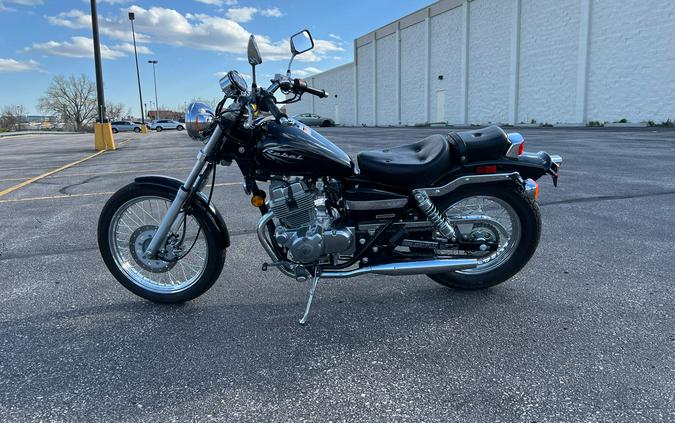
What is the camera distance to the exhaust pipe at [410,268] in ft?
9.78

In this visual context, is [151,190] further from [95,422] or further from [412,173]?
[412,173]

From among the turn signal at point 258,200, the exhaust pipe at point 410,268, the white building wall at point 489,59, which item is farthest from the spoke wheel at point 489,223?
the white building wall at point 489,59

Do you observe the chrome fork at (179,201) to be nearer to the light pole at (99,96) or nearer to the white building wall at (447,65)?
the light pole at (99,96)

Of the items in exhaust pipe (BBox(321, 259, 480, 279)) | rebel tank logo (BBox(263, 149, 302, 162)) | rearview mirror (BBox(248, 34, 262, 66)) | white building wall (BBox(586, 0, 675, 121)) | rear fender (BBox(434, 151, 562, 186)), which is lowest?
exhaust pipe (BBox(321, 259, 480, 279))

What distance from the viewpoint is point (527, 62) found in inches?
1093

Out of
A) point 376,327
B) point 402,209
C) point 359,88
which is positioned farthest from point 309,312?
point 359,88

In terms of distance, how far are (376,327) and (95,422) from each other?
1.57 meters

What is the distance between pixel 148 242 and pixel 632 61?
25.4m

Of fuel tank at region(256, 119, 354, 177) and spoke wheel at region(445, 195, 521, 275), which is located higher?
fuel tank at region(256, 119, 354, 177)

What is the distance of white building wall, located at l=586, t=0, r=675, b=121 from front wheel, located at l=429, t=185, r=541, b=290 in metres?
22.9

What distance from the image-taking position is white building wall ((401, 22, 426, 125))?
3806cm

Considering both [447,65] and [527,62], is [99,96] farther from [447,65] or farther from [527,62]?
[447,65]

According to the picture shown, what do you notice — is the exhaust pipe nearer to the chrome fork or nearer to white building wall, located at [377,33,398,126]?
the chrome fork

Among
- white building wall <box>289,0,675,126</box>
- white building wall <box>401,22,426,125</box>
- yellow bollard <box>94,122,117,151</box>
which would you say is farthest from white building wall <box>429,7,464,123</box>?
yellow bollard <box>94,122,117,151</box>
